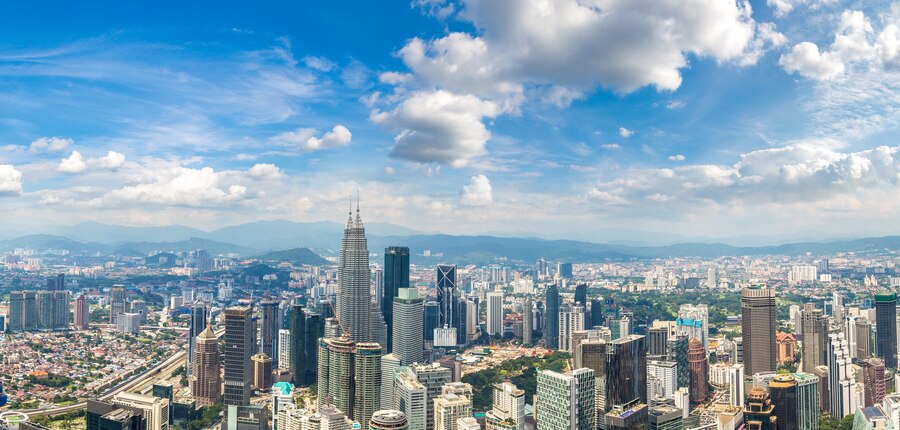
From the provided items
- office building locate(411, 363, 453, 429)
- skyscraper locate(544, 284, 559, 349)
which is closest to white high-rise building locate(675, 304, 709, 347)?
skyscraper locate(544, 284, 559, 349)

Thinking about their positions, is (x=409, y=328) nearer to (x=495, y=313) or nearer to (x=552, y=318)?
(x=552, y=318)

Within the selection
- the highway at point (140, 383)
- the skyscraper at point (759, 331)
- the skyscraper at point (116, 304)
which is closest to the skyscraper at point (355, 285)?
the highway at point (140, 383)

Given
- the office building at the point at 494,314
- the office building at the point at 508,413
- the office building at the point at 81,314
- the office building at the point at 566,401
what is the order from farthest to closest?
1. the office building at the point at 494,314
2. the office building at the point at 81,314
3. the office building at the point at 508,413
4. the office building at the point at 566,401

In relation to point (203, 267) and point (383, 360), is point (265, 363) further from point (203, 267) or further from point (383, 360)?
point (203, 267)

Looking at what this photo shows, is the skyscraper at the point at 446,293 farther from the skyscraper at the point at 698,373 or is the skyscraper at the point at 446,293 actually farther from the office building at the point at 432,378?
the office building at the point at 432,378

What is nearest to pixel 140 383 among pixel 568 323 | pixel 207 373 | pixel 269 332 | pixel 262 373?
pixel 207 373

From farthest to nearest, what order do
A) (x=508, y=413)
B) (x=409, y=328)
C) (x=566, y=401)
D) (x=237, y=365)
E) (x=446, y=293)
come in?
(x=446, y=293), (x=409, y=328), (x=237, y=365), (x=508, y=413), (x=566, y=401)

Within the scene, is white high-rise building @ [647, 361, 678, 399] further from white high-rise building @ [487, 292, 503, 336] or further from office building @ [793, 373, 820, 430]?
white high-rise building @ [487, 292, 503, 336]
